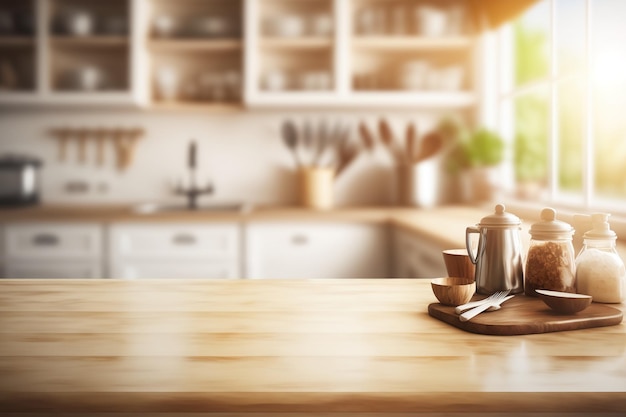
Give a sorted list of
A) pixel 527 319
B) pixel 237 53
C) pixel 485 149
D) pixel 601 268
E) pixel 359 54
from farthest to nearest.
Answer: pixel 359 54
pixel 237 53
pixel 485 149
pixel 601 268
pixel 527 319

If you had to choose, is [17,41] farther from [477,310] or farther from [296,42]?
[477,310]

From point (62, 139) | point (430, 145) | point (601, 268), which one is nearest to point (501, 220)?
point (601, 268)

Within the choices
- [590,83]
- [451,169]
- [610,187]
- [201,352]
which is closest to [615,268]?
[201,352]

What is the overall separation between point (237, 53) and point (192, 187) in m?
0.88

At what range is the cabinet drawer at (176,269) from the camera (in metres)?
2.85

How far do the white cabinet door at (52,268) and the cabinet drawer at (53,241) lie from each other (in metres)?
0.04

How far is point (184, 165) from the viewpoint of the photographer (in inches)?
140

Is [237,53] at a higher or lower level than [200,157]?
higher

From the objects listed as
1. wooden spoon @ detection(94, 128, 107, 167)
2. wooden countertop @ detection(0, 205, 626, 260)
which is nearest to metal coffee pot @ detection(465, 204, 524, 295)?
wooden countertop @ detection(0, 205, 626, 260)

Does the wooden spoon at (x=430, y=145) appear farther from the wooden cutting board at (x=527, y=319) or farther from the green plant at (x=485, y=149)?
the wooden cutting board at (x=527, y=319)

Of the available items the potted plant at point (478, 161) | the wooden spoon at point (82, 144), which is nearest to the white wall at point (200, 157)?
the wooden spoon at point (82, 144)

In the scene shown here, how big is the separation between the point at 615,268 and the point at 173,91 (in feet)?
9.15

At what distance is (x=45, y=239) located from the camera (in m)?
2.84

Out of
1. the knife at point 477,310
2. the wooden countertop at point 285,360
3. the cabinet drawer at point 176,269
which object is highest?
the knife at point 477,310
